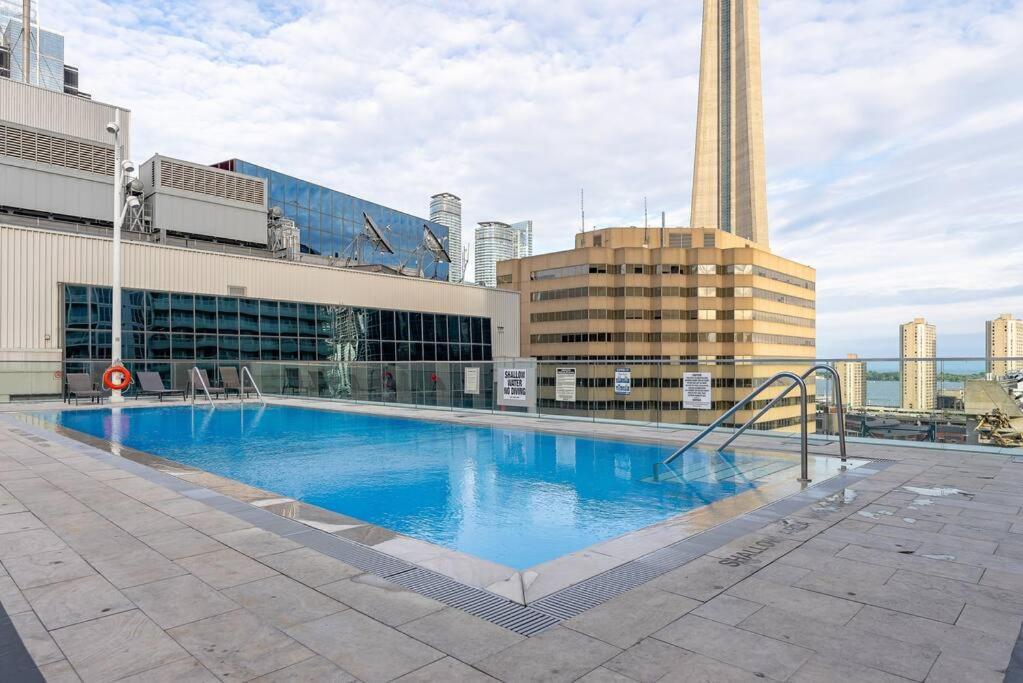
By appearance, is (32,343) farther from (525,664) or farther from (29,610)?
(525,664)

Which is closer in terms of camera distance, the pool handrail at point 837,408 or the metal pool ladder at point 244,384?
the pool handrail at point 837,408

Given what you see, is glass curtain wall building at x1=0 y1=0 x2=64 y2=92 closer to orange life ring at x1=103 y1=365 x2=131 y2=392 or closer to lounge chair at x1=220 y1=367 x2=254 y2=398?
lounge chair at x1=220 y1=367 x2=254 y2=398

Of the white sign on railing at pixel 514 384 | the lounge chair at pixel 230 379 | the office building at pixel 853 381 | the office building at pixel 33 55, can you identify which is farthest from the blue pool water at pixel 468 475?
the office building at pixel 33 55

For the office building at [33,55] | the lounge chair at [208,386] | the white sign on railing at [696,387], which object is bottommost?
the lounge chair at [208,386]

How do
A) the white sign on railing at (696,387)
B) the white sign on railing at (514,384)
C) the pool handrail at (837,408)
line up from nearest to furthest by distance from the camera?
the pool handrail at (837,408)
the white sign on railing at (696,387)
the white sign on railing at (514,384)

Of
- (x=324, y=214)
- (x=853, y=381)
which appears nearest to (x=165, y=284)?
(x=853, y=381)

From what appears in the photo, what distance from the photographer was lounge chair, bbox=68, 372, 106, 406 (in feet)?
71.9

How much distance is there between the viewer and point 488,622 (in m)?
3.68

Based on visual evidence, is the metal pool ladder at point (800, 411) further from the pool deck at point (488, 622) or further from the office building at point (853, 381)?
the pool deck at point (488, 622)

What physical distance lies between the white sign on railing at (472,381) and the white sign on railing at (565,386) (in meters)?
3.25

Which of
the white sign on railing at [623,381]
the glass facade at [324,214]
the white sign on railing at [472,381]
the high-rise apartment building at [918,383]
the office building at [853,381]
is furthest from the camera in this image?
the glass facade at [324,214]

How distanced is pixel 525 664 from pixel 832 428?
10.7 m

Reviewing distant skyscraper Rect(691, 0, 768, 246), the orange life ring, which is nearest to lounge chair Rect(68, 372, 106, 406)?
the orange life ring

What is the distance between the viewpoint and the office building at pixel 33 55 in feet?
171
